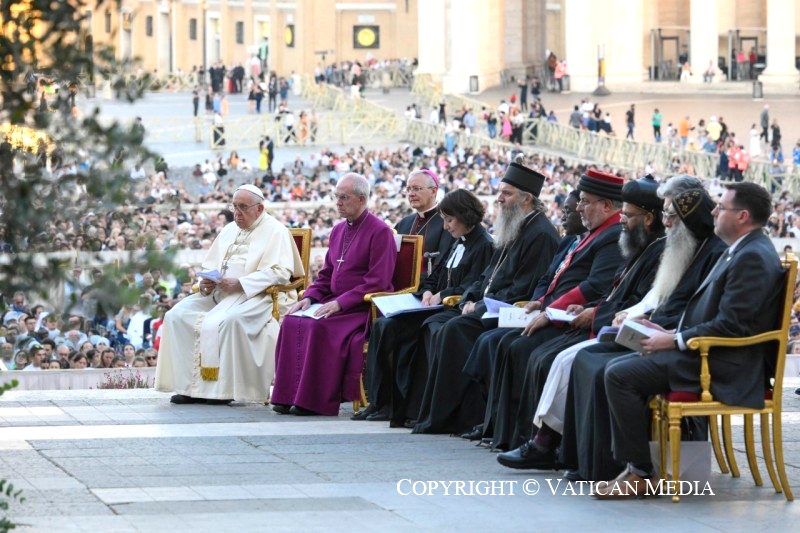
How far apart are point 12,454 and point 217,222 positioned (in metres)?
16.5

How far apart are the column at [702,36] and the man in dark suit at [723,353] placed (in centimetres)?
4251

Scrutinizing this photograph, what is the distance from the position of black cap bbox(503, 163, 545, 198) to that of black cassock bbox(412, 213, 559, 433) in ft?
0.43

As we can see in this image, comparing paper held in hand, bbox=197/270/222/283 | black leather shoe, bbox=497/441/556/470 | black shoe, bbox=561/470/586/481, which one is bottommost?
black shoe, bbox=561/470/586/481

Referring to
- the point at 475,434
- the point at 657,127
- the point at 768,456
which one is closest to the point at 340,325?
the point at 475,434

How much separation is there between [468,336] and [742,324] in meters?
2.20

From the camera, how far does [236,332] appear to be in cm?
966

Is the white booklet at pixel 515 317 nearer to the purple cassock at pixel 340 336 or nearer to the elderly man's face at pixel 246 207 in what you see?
the purple cassock at pixel 340 336

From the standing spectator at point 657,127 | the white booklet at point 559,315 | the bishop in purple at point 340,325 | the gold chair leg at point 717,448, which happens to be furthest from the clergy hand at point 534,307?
the standing spectator at point 657,127

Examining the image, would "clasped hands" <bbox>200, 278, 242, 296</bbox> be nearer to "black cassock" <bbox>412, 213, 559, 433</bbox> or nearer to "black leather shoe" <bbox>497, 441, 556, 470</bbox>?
"black cassock" <bbox>412, 213, 559, 433</bbox>

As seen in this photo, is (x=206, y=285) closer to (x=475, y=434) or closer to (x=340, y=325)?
(x=340, y=325)

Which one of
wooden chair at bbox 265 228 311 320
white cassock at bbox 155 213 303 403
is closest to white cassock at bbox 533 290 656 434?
white cassock at bbox 155 213 303 403

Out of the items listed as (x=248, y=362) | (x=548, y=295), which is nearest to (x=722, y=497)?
(x=548, y=295)

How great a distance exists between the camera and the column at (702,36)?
161 ft

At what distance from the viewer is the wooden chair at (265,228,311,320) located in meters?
9.87
